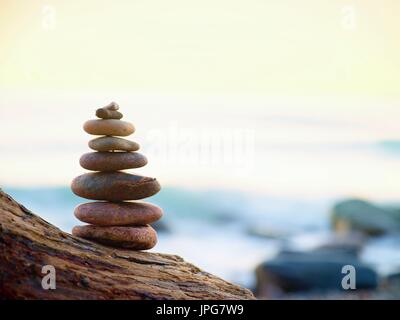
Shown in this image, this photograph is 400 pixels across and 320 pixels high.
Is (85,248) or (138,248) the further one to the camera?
(138,248)

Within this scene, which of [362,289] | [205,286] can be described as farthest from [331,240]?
[205,286]

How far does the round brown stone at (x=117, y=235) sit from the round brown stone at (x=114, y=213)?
5 centimetres

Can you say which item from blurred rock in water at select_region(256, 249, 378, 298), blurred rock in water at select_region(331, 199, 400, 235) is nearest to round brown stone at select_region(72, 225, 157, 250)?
blurred rock in water at select_region(256, 249, 378, 298)

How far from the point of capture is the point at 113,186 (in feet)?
15.7

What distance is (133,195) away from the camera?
4.86m

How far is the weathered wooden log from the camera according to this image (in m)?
Result: 4.07

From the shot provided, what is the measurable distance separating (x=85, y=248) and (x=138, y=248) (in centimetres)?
51

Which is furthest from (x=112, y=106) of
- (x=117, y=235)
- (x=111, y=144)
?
(x=117, y=235)

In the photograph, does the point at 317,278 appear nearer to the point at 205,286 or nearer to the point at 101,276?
the point at 205,286

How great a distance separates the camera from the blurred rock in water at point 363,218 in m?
11.6

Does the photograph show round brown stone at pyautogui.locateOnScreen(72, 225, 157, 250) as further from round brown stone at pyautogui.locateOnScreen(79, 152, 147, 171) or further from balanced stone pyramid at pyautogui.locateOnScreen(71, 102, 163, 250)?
round brown stone at pyautogui.locateOnScreen(79, 152, 147, 171)

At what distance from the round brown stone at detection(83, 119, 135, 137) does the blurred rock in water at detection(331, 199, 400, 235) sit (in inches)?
303

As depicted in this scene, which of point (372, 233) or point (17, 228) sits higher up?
point (372, 233)
